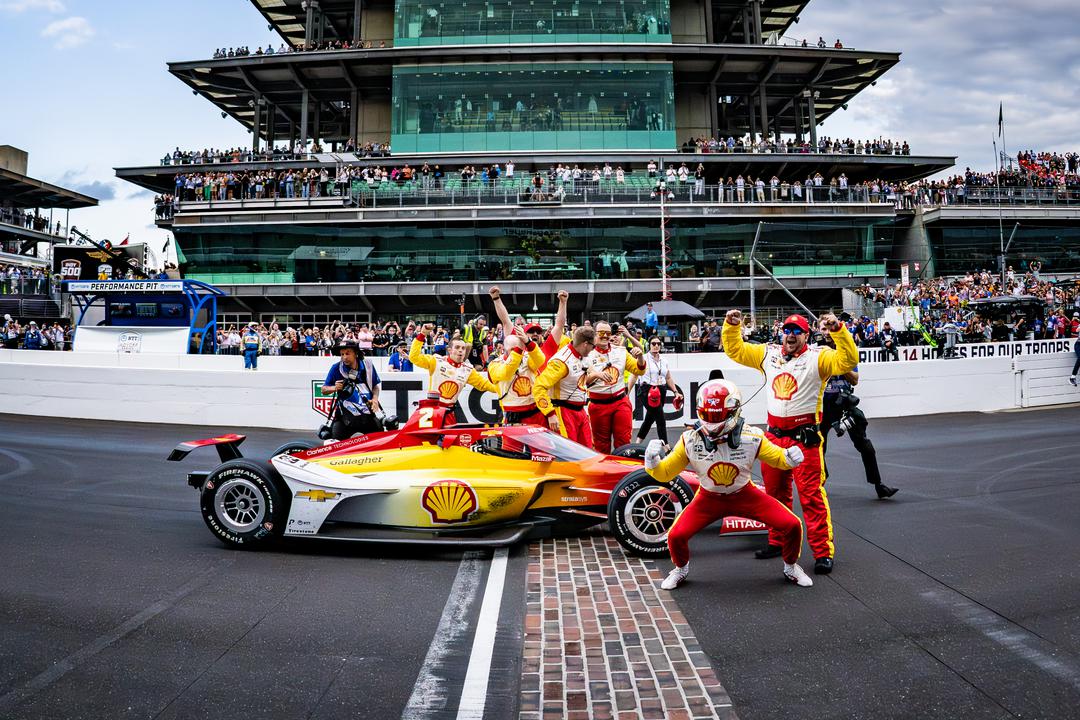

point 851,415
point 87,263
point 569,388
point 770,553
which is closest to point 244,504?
point 569,388

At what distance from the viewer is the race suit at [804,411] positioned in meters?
6.18

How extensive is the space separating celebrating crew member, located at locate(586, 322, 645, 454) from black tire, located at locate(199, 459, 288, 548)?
4039mm

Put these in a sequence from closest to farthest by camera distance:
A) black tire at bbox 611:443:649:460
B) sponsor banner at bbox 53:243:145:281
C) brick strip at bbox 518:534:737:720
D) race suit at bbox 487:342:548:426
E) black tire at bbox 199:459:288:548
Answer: brick strip at bbox 518:534:737:720, black tire at bbox 199:459:288:548, black tire at bbox 611:443:649:460, race suit at bbox 487:342:548:426, sponsor banner at bbox 53:243:145:281

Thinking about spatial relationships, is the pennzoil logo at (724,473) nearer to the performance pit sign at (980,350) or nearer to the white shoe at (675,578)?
the white shoe at (675,578)

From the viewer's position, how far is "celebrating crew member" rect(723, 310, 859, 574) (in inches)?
243

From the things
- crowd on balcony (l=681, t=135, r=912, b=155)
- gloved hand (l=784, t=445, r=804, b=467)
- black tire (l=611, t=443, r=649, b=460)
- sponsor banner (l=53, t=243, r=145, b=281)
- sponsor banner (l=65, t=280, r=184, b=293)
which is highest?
crowd on balcony (l=681, t=135, r=912, b=155)

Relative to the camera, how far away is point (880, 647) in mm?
Result: 4500

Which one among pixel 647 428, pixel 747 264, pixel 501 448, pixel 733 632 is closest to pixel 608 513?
pixel 501 448

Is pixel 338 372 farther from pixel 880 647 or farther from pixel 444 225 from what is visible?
pixel 444 225

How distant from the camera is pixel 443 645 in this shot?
15.1ft

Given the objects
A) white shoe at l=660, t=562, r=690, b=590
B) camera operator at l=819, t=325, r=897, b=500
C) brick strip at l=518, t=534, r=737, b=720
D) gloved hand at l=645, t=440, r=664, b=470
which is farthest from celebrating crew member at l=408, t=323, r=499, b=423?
white shoe at l=660, t=562, r=690, b=590

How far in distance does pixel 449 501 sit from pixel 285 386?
35.2ft

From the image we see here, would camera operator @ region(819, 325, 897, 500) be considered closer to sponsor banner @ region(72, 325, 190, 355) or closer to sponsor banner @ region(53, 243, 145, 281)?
sponsor banner @ region(72, 325, 190, 355)

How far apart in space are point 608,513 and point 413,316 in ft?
113
